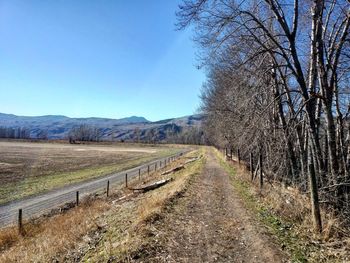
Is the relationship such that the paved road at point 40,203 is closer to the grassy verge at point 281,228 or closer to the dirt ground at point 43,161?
the dirt ground at point 43,161

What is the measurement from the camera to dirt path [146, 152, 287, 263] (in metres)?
6.93

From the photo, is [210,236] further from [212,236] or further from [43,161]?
[43,161]

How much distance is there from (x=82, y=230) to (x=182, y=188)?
538cm

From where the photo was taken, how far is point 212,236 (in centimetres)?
828

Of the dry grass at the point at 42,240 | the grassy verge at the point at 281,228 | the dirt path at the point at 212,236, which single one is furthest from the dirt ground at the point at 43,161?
the grassy verge at the point at 281,228

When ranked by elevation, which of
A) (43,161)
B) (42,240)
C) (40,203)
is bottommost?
(40,203)

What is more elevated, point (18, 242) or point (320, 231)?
point (320, 231)

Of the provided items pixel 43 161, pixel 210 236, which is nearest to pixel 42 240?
pixel 210 236

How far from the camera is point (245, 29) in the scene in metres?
10.7

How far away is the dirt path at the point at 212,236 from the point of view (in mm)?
6930

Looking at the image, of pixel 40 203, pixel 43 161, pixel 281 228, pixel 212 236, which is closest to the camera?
pixel 212 236

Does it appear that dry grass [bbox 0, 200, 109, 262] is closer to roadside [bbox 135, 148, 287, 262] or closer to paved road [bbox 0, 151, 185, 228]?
paved road [bbox 0, 151, 185, 228]

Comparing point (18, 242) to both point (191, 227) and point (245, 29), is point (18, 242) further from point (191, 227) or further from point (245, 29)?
point (245, 29)

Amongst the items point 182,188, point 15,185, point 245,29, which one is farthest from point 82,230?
point 15,185
